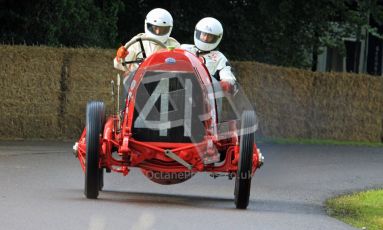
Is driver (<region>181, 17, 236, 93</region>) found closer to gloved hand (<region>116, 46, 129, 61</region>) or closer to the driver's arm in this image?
the driver's arm

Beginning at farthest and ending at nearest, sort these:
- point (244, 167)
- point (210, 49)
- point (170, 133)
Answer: point (210, 49)
point (170, 133)
point (244, 167)

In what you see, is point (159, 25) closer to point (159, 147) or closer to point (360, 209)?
point (159, 147)

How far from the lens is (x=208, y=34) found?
42.0 feet

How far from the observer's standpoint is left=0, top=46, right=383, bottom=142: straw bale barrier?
20.5 m

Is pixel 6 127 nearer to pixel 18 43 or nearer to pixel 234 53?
pixel 18 43

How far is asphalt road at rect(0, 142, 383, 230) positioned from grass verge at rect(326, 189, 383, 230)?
0.60 ft

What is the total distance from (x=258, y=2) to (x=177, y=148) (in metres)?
16.6

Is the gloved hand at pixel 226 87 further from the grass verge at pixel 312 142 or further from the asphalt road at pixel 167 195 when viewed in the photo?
the grass verge at pixel 312 142

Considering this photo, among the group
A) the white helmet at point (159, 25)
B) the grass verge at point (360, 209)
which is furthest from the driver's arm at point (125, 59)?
the grass verge at point (360, 209)

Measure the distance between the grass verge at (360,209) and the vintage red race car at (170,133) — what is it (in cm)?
111

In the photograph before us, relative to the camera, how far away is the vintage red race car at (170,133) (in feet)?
36.5

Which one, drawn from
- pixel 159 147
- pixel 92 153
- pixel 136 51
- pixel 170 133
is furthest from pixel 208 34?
pixel 92 153

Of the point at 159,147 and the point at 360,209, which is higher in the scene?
the point at 159,147

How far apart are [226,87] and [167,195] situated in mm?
1428
